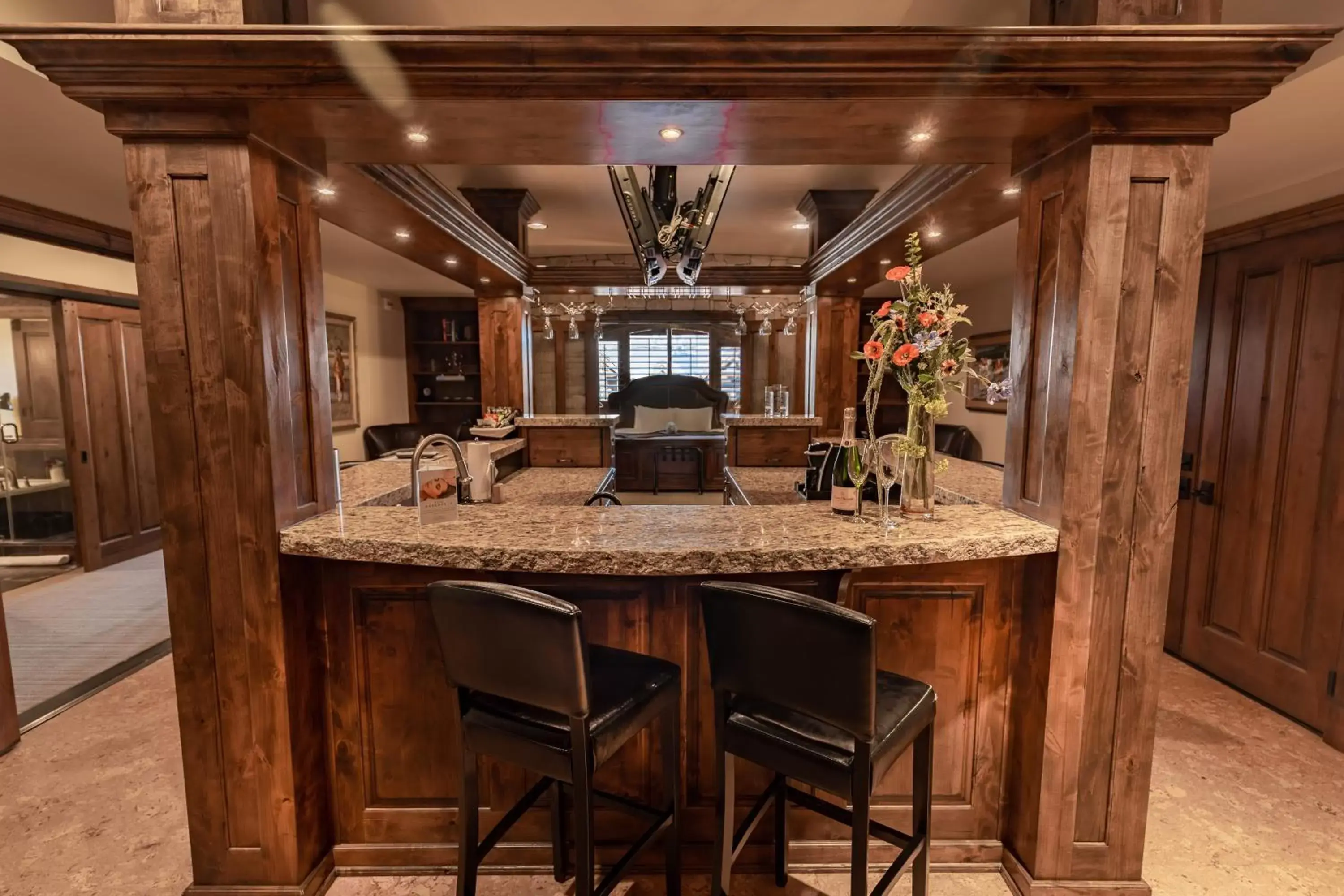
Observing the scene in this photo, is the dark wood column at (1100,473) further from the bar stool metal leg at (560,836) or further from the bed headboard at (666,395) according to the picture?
the bed headboard at (666,395)

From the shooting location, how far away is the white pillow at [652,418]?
6.74 metres

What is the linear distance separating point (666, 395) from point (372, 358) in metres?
3.54

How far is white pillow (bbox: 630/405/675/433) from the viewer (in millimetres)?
6744

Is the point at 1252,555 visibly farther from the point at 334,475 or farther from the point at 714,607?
the point at 334,475

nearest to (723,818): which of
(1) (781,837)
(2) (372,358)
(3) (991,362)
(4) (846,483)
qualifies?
(1) (781,837)

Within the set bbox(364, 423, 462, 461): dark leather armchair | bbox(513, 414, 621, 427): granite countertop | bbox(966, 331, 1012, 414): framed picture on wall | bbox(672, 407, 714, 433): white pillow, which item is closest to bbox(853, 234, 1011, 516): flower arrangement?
bbox(513, 414, 621, 427): granite countertop

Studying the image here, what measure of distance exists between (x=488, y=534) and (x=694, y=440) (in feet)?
12.7

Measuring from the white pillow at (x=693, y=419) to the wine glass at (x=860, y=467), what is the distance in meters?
4.67

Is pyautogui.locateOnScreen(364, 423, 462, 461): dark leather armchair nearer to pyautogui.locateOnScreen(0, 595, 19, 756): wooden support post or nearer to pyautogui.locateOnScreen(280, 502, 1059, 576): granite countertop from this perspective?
pyautogui.locateOnScreen(0, 595, 19, 756): wooden support post

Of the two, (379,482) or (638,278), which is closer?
(379,482)

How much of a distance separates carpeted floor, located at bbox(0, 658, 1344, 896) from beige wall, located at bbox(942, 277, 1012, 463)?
3.39m

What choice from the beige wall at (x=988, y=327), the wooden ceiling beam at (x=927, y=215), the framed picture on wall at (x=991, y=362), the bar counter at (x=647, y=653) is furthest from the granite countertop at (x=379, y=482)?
the beige wall at (x=988, y=327)

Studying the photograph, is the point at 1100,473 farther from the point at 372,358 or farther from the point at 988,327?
the point at 372,358

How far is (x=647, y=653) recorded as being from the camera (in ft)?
5.68
